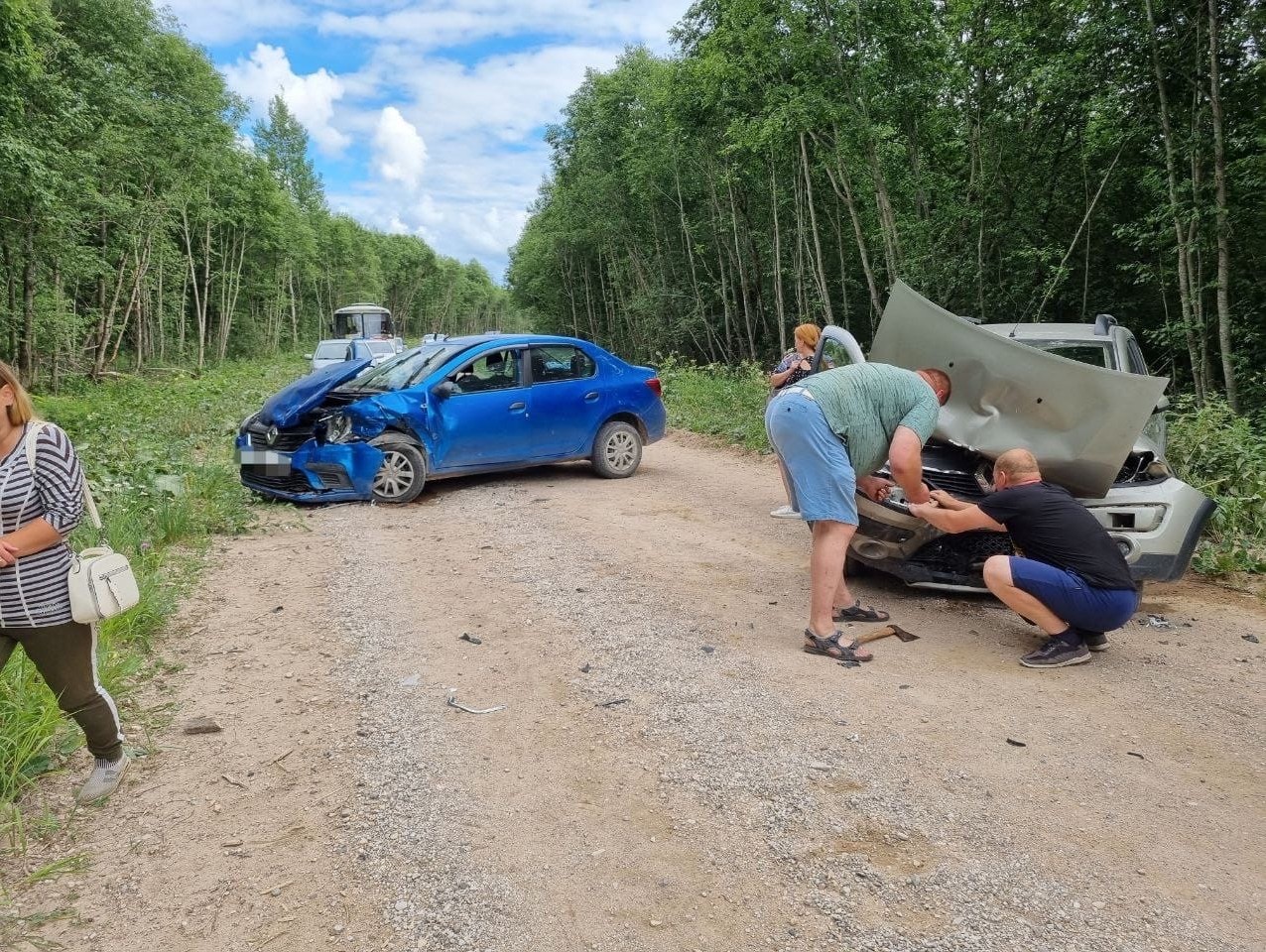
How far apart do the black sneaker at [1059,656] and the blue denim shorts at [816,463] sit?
45.5 inches

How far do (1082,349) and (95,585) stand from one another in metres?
6.29

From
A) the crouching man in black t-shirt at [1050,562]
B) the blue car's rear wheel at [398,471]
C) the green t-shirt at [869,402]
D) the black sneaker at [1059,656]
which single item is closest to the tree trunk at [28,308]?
the blue car's rear wheel at [398,471]

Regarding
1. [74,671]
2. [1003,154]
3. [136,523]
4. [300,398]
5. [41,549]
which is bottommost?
[136,523]

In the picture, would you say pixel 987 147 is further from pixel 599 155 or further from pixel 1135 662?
pixel 599 155

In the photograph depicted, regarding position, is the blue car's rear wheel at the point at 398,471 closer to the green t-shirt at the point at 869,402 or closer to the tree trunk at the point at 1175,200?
the green t-shirt at the point at 869,402

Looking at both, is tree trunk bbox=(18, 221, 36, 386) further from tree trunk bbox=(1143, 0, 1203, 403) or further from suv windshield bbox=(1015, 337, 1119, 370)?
tree trunk bbox=(1143, 0, 1203, 403)

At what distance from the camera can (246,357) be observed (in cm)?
4231

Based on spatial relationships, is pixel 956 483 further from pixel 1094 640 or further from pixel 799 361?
pixel 799 361

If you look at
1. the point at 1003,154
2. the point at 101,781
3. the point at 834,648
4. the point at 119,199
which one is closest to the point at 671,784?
the point at 834,648

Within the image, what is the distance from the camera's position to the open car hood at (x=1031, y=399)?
4.23 meters

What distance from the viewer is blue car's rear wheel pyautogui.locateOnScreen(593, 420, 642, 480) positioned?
9211 millimetres

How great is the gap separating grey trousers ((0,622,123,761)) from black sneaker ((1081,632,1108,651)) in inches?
179

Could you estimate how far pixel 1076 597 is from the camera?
407 centimetres

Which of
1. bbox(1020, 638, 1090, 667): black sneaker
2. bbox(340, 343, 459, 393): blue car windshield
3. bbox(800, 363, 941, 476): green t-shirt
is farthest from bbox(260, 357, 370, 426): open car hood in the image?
bbox(1020, 638, 1090, 667): black sneaker
